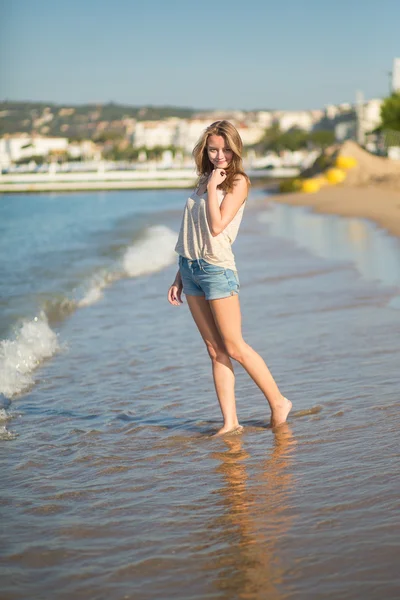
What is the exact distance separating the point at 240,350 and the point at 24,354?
316 centimetres

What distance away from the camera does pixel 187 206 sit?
4328 millimetres

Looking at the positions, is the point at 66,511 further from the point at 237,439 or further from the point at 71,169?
the point at 71,169

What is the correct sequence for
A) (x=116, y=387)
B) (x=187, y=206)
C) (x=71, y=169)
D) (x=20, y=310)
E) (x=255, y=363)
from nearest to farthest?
(x=187, y=206) < (x=255, y=363) < (x=116, y=387) < (x=20, y=310) < (x=71, y=169)

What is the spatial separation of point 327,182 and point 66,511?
41.9m

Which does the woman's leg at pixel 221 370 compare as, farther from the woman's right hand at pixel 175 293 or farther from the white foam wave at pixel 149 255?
the white foam wave at pixel 149 255

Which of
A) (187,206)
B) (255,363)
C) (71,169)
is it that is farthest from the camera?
(71,169)

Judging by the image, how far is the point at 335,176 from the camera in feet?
142

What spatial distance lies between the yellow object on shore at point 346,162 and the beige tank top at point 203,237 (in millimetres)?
40039

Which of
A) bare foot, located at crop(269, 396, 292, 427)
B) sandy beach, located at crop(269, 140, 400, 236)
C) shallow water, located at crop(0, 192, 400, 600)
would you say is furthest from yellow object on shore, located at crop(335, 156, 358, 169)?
bare foot, located at crop(269, 396, 292, 427)

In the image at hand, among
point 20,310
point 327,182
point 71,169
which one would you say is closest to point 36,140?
point 71,169

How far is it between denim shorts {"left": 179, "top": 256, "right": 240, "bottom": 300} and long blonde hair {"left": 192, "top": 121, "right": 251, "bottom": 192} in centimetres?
40

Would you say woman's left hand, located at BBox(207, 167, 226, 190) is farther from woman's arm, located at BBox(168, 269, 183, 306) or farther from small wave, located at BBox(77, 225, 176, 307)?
small wave, located at BBox(77, 225, 176, 307)

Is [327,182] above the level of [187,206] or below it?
below

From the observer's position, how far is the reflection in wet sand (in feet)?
9.14
